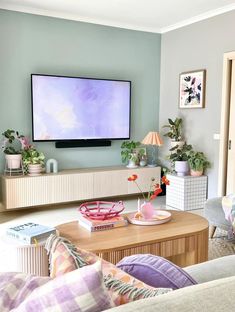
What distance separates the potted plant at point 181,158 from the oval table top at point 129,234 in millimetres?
2196

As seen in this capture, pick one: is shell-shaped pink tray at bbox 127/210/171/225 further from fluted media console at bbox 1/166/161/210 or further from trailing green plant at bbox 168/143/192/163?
trailing green plant at bbox 168/143/192/163

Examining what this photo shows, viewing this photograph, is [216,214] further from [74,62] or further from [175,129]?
[74,62]

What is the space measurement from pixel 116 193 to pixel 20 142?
5.01ft

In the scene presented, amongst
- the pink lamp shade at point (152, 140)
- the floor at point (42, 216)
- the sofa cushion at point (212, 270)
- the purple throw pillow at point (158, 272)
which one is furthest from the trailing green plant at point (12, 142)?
the purple throw pillow at point (158, 272)

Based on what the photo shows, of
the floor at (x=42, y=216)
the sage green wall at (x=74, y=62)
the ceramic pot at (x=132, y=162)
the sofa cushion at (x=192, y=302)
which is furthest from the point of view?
the ceramic pot at (x=132, y=162)

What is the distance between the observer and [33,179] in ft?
14.6

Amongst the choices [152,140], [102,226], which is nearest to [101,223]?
[102,226]

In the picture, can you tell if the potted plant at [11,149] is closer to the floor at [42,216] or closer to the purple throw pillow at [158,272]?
the floor at [42,216]

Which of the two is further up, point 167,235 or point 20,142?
point 20,142

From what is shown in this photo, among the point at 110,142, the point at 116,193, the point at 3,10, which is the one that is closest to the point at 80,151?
the point at 110,142

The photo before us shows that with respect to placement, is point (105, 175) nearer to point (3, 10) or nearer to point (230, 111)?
point (230, 111)

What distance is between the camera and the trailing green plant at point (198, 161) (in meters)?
4.75

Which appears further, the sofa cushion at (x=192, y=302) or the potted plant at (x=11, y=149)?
the potted plant at (x=11, y=149)

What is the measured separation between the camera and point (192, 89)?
5047 millimetres
